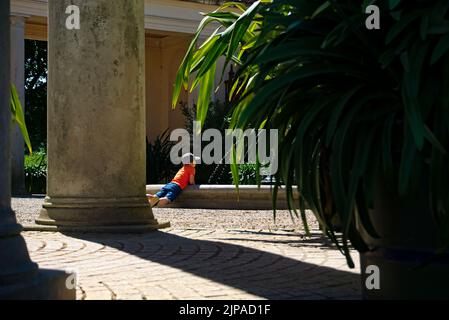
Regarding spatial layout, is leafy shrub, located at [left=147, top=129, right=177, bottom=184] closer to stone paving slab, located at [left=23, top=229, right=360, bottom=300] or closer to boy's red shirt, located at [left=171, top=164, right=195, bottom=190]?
boy's red shirt, located at [left=171, top=164, right=195, bottom=190]

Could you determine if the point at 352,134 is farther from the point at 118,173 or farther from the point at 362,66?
the point at 118,173

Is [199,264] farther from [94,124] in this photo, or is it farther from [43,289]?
[94,124]

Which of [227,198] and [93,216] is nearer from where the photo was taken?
[93,216]

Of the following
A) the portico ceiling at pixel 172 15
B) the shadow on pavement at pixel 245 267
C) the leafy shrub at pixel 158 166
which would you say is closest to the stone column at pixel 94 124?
the shadow on pavement at pixel 245 267

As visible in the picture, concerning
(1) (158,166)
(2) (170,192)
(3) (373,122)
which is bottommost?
(2) (170,192)

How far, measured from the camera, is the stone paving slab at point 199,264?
135 inches

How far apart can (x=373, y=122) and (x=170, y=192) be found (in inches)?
324

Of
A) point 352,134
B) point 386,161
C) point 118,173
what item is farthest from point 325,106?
point 118,173

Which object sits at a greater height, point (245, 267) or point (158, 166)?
point (158, 166)

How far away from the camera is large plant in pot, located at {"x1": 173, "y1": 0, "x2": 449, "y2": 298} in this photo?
2584 millimetres

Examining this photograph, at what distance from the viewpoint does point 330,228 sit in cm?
309

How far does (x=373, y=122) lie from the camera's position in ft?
9.09

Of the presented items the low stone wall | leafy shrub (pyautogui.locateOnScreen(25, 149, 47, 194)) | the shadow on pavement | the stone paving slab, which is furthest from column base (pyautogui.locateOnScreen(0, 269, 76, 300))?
leafy shrub (pyautogui.locateOnScreen(25, 149, 47, 194))

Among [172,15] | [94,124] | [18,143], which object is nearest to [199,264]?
[94,124]
